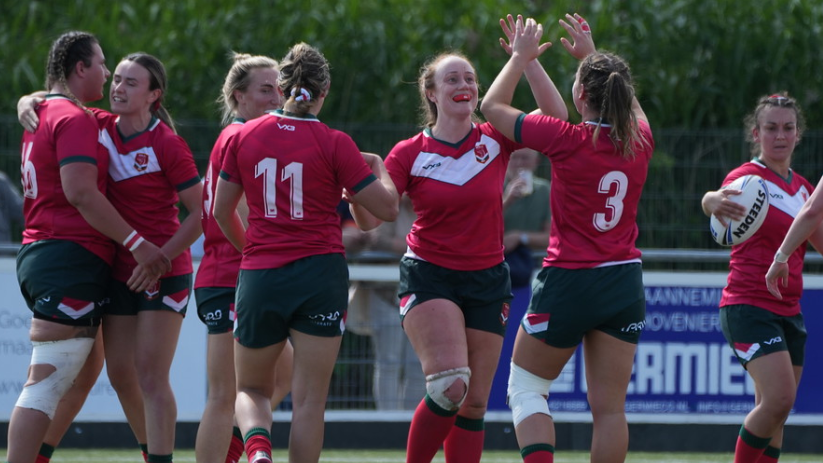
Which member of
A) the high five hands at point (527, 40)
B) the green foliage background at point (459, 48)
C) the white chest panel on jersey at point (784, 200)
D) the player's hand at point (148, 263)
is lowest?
the player's hand at point (148, 263)

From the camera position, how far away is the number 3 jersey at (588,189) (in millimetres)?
5316

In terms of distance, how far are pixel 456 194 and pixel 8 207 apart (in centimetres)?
475

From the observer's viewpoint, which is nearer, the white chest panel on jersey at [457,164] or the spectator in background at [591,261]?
the spectator in background at [591,261]

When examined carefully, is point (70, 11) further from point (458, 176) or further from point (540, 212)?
point (458, 176)

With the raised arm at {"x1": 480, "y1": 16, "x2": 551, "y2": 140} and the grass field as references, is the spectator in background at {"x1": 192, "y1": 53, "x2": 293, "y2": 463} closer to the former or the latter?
the raised arm at {"x1": 480, "y1": 16, "x2": 551, "y2": 140}

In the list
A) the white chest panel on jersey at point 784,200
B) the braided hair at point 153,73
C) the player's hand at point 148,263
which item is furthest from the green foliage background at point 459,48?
the player's hand at point 148,263

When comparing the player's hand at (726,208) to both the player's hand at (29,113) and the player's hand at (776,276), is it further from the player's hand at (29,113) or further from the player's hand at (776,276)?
the player's hand at (29,113)

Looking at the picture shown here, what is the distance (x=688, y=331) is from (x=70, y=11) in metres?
6.69

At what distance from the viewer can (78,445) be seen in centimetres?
870

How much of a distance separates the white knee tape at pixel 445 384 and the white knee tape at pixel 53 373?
167 cm

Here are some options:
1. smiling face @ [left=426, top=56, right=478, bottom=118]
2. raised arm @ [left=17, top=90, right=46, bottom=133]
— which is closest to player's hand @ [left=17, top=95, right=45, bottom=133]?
raised arm @ [left=17, top=90, right=46, bottom=133]

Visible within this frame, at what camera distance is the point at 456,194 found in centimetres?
566

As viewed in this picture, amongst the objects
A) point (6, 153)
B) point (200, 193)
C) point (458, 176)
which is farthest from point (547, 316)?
point (6, 153)

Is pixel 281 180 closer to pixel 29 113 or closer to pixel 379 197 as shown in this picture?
pixel 379 197
